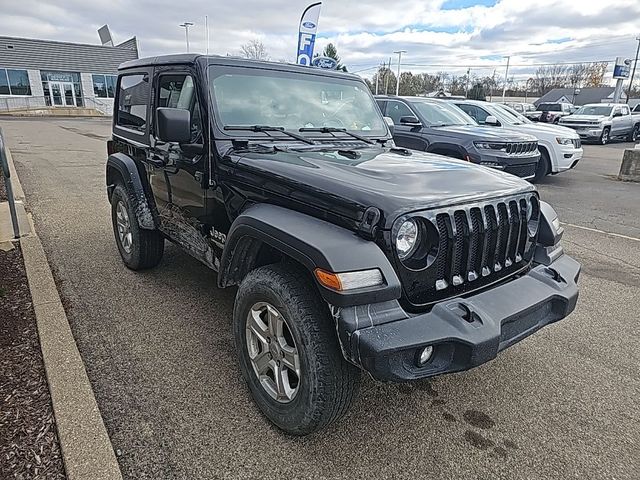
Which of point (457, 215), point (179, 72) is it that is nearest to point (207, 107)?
point (179, 72)

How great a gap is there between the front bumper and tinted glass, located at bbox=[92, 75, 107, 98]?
48194 millimetres

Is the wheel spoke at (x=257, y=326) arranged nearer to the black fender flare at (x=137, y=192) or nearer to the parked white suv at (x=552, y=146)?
the black fender flare at (x=137, y=192)

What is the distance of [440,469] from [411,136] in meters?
7.68

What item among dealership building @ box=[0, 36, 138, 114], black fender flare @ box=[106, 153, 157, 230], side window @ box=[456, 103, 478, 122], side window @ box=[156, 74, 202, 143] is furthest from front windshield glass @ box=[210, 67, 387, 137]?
dealership building @ box=[0, 36, 138, 114]

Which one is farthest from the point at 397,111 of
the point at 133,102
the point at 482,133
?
the point at 133,102

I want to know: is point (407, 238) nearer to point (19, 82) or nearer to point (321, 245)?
point (321, 245)

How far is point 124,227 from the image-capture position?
463 centimetres

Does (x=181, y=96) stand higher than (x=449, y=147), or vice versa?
(x=181, y=96)

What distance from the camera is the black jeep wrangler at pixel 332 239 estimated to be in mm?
2059

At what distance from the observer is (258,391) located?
2590 millimetres

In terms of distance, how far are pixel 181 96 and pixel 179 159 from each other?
0.48 metres

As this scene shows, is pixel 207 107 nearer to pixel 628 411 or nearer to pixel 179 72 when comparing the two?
pixel 179 72

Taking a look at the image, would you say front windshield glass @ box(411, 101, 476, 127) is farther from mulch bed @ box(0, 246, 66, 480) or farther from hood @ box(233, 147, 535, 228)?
mulch bed @ box(0, 246, 66, 480)

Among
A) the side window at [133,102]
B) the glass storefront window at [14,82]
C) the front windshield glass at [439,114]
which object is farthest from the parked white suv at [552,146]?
the glass storefront window at [14,82]
